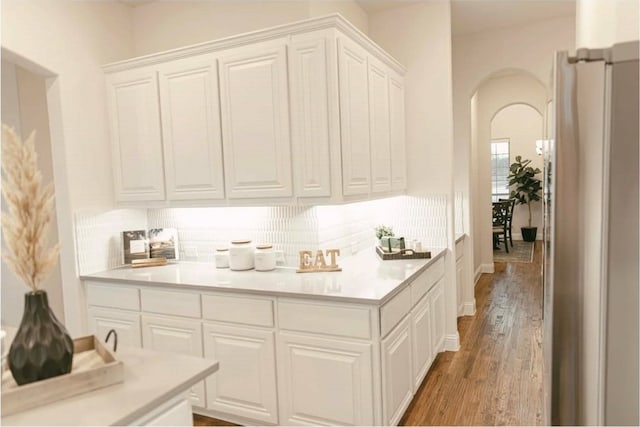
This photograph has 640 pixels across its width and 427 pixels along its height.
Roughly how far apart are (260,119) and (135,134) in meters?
1.10

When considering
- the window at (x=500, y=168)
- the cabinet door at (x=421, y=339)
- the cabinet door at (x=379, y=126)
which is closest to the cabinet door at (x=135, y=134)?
the cabinet door at (x=379, y=126)

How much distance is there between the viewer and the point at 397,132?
362cm

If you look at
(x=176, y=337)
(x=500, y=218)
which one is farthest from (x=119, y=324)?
(x=500, y=218)

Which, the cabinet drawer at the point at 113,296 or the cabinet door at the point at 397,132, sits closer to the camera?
the cabinet drawer at the point at 113,296

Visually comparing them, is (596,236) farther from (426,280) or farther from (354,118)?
(426,280)

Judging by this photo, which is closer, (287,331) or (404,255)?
(287,331)

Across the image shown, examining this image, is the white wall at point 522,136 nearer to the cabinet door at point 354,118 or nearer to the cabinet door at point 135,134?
the cabinet door at point 354,118

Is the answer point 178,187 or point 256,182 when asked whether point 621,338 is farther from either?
point 178,187

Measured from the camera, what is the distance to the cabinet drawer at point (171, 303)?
2.72m

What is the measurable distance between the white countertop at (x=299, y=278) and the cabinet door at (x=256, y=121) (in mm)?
534

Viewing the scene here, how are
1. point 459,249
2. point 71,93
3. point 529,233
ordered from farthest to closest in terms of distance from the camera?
point 529,233 → point 459,249 → point 71,93

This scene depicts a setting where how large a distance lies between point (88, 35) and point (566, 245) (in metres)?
3.48

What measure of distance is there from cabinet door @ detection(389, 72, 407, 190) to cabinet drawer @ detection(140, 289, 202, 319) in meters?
1.71

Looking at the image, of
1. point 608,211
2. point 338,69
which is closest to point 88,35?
point 338,69
